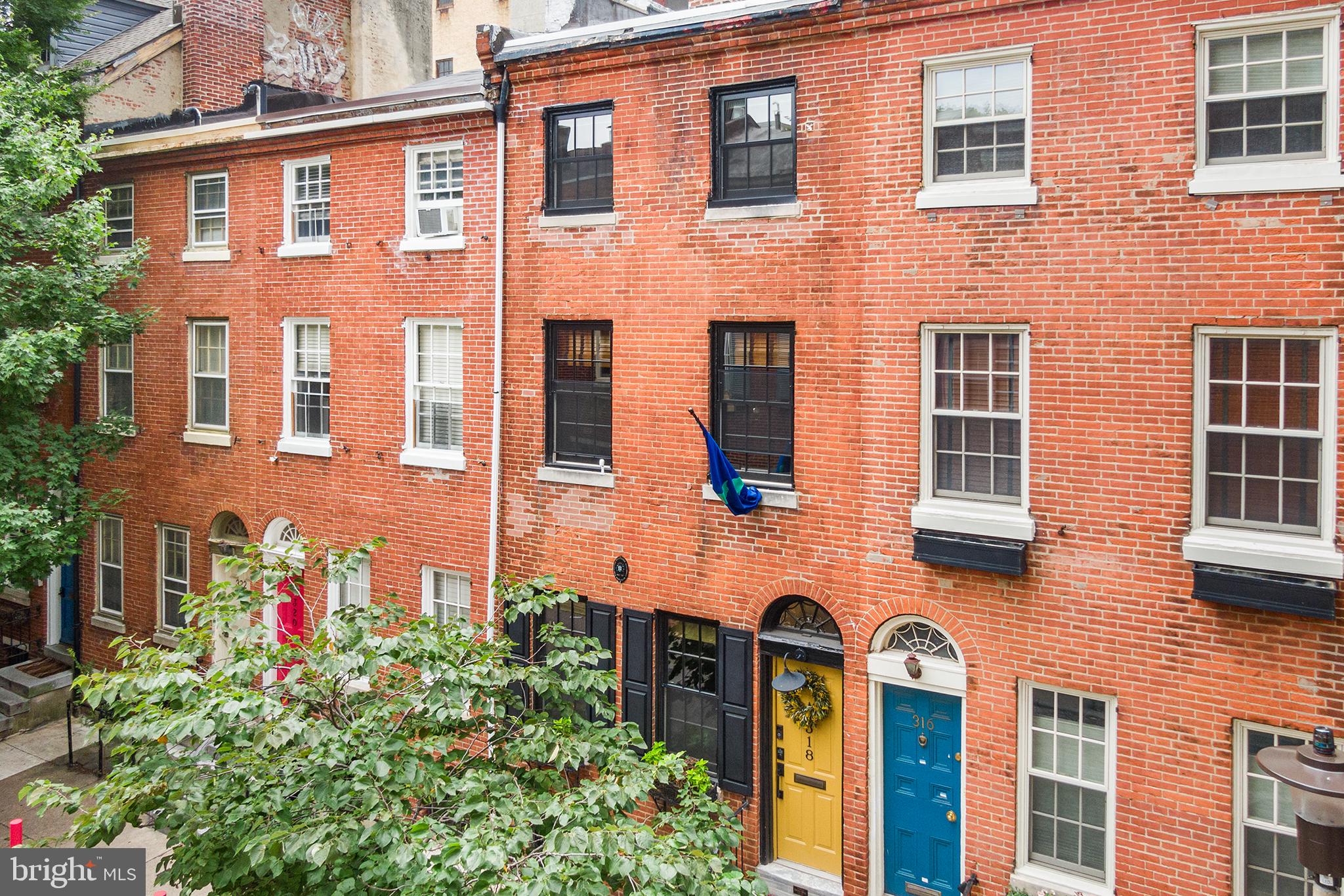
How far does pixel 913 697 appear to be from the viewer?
37.9 ft

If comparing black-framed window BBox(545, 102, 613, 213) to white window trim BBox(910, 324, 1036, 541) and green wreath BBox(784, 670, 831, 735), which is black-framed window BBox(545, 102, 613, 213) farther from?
green wreath BBox(784, 670, 831, 735)

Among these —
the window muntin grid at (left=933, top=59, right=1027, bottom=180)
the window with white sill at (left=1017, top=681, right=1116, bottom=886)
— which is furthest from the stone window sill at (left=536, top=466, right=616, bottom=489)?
the window with white sill at (left=1017, top=681, right=1116, bottom=886)

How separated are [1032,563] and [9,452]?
579 inches

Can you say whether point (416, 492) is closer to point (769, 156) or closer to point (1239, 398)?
point (769, 156)

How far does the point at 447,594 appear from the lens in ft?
51.4

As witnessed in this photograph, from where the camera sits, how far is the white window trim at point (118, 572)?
19766mm

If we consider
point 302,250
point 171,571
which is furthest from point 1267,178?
point 171,571

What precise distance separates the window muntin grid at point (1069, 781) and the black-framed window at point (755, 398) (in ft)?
12.9

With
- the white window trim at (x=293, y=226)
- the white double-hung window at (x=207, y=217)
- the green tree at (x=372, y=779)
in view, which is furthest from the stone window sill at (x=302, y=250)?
the green tree at (x=372, y=779)

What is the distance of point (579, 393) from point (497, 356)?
1.41 metres

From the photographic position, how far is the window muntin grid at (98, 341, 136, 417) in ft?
64.5

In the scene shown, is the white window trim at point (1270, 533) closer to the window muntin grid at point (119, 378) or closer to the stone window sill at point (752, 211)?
the stone window sill at point (752, 211)

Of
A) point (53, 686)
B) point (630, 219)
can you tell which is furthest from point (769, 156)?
point (53, 686)

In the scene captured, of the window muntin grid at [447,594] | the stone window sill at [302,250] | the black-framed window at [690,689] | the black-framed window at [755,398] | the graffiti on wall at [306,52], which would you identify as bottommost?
the black-framed window at [690,689]
